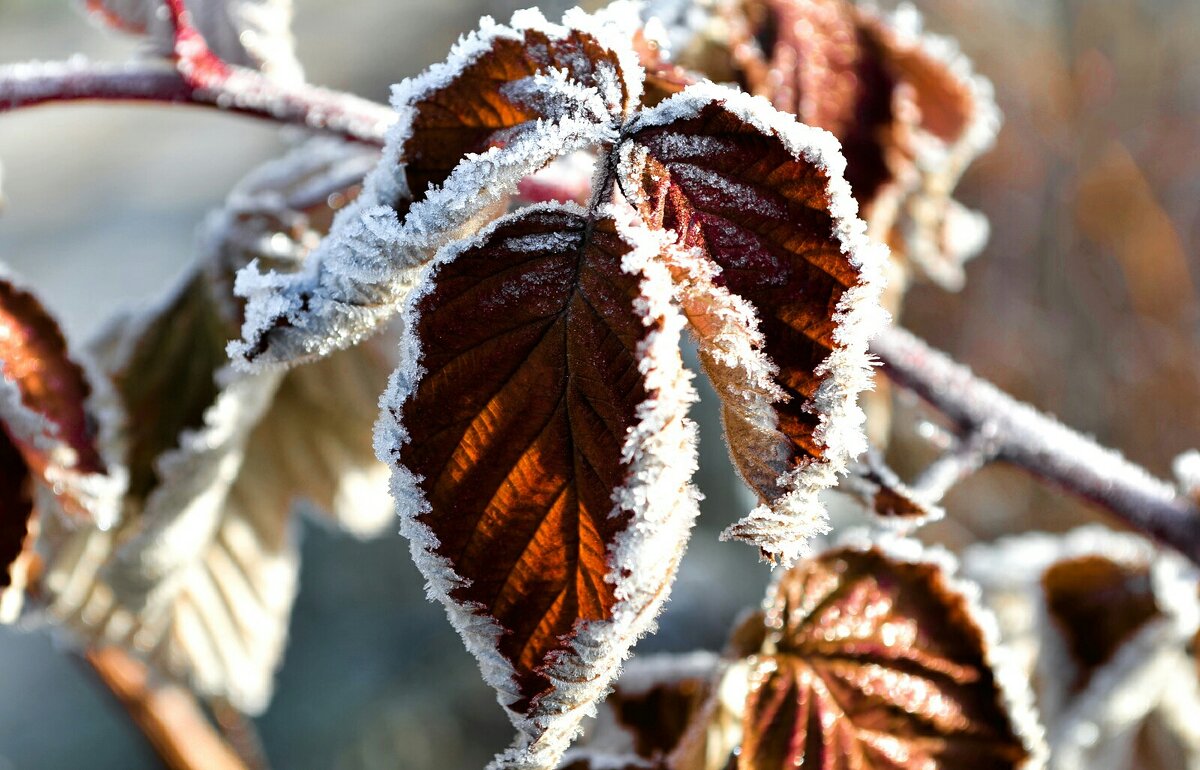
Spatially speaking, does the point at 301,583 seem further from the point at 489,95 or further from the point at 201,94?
the point at 489,95

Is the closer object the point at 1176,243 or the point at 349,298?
the point at 349,298

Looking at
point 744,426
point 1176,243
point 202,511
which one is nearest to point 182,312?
point 202,511

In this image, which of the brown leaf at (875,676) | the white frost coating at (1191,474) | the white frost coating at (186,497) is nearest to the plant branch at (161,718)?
the white frost coating at (186,497)

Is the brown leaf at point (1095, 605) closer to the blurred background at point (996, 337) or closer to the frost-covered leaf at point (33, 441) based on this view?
the frost-covered leaf at point (33, 441)

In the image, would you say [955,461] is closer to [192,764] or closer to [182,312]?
[182,312]

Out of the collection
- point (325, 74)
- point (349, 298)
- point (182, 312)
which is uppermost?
point (325, 74)

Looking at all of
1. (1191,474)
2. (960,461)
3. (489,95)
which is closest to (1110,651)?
(1191,474)
